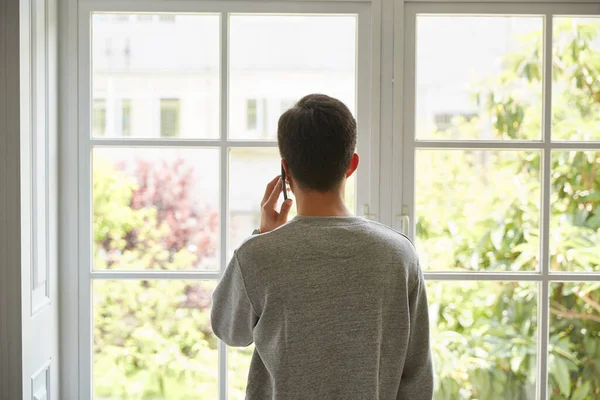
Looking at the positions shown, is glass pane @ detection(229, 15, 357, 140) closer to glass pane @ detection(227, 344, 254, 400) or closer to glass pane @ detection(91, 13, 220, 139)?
glass pane @ detection(91, 13, 220, 139)

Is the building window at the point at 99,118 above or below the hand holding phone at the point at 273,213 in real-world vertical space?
above

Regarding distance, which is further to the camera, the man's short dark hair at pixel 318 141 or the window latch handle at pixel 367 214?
the window latch handle at pixel 367 214

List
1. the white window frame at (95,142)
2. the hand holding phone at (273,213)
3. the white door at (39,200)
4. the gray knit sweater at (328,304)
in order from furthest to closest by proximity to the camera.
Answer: the white window frame at (95,142), the white door at (39,200), the hand holding phone at (273,213), the gray knit sweater at (328,304)

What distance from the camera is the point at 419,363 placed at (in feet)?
4.45

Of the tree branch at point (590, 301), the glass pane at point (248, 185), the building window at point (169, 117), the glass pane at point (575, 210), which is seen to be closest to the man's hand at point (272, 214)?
the glass pane at point (248, 185)

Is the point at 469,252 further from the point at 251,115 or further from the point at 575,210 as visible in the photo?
the point at 251,115

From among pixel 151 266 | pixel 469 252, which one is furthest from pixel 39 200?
pixel 469 252

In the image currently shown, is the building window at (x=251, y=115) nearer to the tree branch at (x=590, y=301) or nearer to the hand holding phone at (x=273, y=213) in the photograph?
the hand holding phone at (x=273, y=213)

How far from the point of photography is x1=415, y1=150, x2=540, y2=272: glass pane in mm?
2064

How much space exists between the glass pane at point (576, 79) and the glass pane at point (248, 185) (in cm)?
66

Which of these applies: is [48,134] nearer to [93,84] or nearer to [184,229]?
[93,84]

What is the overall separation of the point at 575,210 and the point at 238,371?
1.12 meters

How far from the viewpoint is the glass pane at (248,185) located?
2055mm

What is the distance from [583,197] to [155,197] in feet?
4.21
